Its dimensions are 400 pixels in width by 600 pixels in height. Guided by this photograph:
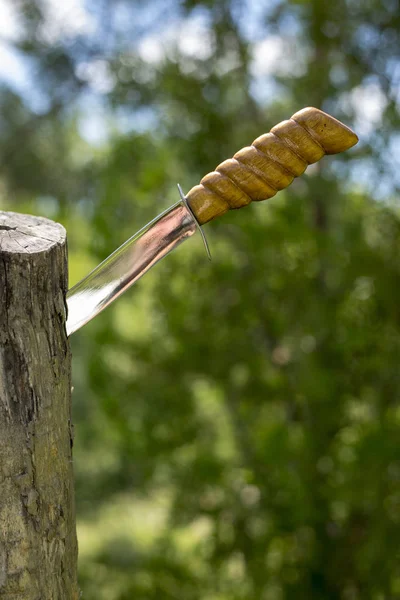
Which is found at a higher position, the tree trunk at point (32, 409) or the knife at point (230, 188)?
the knife at point (230, 188)

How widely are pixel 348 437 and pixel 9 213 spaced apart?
6.29ft

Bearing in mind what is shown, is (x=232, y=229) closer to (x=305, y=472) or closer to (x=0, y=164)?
(x=305, y=472)

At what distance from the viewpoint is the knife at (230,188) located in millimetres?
817

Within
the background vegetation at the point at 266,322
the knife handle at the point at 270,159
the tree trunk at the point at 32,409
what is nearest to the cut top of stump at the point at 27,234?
the tree trunk at the point at 32,409

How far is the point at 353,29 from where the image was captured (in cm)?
240

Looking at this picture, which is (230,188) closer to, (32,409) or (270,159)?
(270,159)

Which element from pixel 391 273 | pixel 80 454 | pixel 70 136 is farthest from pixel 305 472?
pixel 70 136

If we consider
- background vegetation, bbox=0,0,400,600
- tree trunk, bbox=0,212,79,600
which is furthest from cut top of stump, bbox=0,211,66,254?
background vegetation, bbox=0,0,400,600

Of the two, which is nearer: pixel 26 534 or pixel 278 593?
pixel 26 534

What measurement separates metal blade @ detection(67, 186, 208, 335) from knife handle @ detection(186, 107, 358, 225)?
23 millimetres

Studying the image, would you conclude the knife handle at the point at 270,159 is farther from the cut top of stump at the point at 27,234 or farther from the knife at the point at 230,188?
the cut top of stump at the point at 27,234

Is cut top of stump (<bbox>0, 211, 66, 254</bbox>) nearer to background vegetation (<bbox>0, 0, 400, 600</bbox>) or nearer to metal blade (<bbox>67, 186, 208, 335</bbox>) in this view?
metal blade (<bbox>67, 186, 208, 335</bbox>)

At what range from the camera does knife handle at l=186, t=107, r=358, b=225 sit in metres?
0.82

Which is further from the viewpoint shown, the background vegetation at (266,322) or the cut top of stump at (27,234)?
the background vegetation at (266,322)
